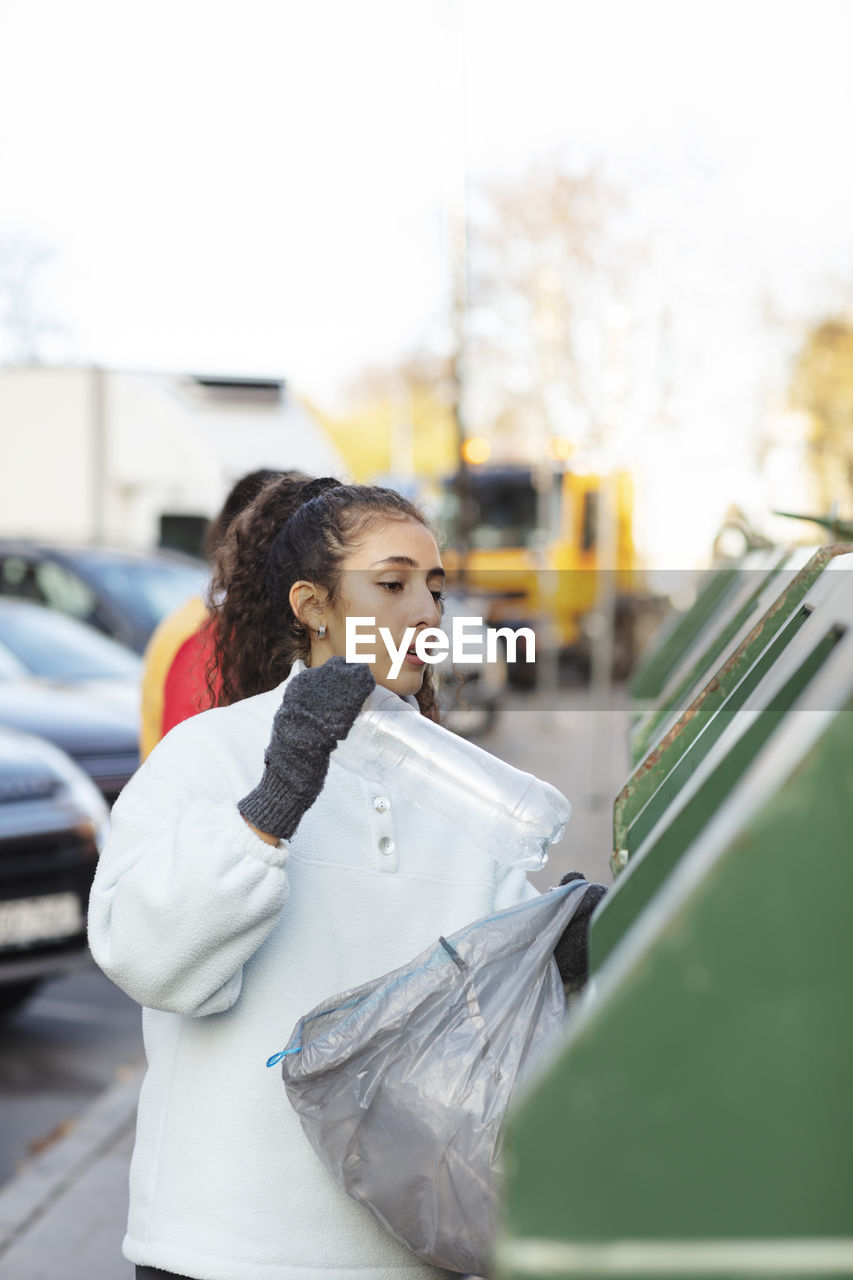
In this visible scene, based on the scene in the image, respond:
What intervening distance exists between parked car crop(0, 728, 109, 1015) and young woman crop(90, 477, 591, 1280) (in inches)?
150

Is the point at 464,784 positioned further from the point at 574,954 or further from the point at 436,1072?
the point at 436,1072

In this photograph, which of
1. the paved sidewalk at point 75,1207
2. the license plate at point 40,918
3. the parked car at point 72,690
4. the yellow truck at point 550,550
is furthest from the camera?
the yellow truck at point 550,550

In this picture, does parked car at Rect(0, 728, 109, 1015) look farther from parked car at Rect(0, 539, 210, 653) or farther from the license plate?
Result: parked car at Rect(0, 539, 210, 653)

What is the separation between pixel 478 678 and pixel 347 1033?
12556 mm

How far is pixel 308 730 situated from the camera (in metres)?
1.63

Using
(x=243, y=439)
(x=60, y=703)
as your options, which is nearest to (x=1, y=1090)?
(x=60, y=703)

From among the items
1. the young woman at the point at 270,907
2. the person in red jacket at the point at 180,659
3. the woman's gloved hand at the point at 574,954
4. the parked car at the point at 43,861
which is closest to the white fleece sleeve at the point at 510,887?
the young woman at the point at 270,907

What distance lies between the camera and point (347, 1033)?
1.67m

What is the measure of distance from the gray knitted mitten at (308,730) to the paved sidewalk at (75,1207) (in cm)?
Answer: 256

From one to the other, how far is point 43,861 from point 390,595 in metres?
4.07

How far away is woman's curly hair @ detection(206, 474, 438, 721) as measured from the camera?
81.7 inches

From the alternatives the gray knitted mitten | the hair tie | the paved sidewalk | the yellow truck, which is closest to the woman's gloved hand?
the gray knitted mitten

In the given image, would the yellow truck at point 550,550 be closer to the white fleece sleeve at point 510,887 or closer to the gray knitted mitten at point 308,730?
the white fleece sleeve at point 510,887

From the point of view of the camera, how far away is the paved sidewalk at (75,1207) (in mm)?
3855
